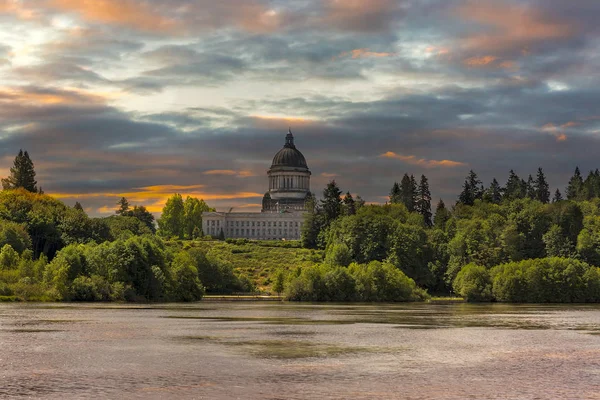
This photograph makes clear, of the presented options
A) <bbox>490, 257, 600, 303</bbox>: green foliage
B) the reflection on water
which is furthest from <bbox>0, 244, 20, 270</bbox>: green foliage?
<bbox>490, 257, 600, 303</bbox>: green foliage

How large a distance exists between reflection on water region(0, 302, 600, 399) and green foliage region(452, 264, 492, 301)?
53.8m

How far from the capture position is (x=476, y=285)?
125 m

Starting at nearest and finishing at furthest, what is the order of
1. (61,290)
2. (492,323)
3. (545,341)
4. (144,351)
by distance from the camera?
1. (144,351)
2. (545,341)
3. (492,323)
4. (61,290)

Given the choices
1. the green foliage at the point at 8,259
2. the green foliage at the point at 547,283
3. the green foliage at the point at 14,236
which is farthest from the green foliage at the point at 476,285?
the green foliage at the point at 14,236

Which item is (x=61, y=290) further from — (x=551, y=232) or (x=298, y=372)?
(x=551, y=232)

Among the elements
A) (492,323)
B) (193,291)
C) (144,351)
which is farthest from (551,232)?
(144,351)

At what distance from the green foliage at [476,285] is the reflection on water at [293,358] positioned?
176 feet

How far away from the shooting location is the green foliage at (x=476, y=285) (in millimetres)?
125000

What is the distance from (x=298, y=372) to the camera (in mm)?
38812

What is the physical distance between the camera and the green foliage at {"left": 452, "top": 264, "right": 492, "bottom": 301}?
125 m

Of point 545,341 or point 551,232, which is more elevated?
point 551,232

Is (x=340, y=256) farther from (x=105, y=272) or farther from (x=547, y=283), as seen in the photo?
(x=105, y=272)

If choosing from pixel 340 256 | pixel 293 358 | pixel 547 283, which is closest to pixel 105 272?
pixel 340 256

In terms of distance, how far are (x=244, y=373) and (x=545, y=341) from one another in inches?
984
